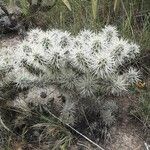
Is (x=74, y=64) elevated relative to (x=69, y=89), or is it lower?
elevated

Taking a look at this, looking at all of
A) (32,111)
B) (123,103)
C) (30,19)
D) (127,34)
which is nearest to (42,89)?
(32,111)

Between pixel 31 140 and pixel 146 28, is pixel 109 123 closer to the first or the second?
pixel 31 140

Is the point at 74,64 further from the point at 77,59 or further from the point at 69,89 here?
the point at 69,89

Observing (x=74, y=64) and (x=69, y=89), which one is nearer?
(x=74, y=64)

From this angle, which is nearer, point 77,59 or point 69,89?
point 77,59

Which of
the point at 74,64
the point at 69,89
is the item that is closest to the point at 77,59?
the point at 74,64
